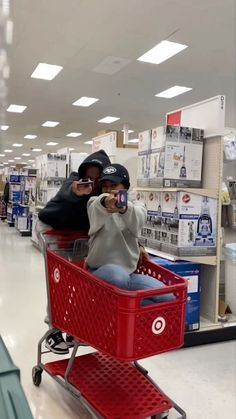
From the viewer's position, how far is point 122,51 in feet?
20.0

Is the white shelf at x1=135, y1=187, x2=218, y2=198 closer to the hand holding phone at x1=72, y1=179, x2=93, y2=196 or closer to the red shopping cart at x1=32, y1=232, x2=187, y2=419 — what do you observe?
the red shopping cart at x1=32, y1=232, x2=187, y2=419

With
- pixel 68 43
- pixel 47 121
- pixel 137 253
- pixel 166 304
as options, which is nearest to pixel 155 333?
pixel 166 304

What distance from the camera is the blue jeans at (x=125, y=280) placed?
1.79 meters

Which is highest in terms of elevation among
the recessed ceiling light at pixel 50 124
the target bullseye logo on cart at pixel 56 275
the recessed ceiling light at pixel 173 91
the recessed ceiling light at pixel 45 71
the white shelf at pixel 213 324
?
the recessed ceiling light at pixel 45 71

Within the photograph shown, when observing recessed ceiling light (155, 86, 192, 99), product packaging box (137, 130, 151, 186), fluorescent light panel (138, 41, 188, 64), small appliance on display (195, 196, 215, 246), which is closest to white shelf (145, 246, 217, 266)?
small appliance on display (195, 196, 215, 246)

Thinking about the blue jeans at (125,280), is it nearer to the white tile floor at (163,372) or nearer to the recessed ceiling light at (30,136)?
the white tile floor at (163,372)

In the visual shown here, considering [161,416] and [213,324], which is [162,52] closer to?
[213,324]

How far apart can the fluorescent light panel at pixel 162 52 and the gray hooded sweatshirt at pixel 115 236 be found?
4499mm

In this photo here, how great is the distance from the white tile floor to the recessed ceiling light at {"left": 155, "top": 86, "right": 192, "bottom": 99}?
18.9 ft

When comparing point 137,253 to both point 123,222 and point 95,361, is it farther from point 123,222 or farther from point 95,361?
point 95,361

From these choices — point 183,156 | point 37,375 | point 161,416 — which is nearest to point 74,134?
point 183,156

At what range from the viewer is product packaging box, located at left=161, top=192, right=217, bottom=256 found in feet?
9.84

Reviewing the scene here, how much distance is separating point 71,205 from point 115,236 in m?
0.35

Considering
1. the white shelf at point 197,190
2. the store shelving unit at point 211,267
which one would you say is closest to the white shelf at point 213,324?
the store shelving unit at point 211,267
